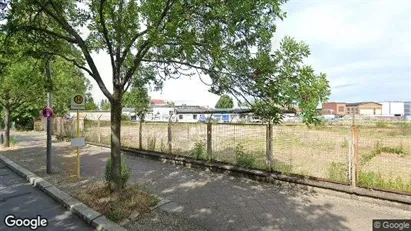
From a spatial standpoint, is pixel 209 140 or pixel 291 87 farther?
pixel 209 140

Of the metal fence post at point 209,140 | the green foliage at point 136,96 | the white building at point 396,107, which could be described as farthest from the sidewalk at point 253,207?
the white building at point 396,107

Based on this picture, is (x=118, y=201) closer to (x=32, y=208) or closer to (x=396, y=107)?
(x=32, y=208)

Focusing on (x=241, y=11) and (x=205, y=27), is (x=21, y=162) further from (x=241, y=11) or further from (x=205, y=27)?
(x=241, y=11)

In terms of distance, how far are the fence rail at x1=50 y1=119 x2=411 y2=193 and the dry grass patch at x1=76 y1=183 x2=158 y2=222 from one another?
335 centimetres

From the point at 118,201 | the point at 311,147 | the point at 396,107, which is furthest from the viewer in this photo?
the point at 396,107

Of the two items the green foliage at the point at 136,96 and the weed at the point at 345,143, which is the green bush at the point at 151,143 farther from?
the weed at the point at 345,143

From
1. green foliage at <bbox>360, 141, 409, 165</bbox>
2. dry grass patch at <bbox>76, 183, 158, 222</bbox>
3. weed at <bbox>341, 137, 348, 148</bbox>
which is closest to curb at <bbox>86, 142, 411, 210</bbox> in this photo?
weed at <bbox>341, 137, 348, 148</bbox>

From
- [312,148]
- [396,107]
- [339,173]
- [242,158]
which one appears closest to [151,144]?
[242,158]

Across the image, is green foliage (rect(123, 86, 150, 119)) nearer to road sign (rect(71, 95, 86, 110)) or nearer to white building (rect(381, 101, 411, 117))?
road sign (rect(71, 95, 86, 110))

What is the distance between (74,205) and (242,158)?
461 cm

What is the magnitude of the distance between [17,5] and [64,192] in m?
4.40

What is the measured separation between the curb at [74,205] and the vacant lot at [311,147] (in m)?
4.40

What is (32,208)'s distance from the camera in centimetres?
663

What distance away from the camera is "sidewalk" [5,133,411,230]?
17.0ft
